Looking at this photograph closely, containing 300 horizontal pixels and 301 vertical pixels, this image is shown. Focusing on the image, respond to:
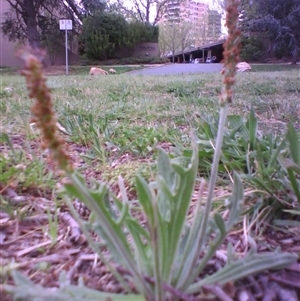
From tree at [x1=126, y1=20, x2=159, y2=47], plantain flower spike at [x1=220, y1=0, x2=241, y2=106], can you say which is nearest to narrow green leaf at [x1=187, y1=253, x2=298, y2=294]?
→ plantain flower spike at [x1=220, y1=0, x2=241, y2=106]

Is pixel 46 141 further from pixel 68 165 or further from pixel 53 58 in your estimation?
pixel 53 58

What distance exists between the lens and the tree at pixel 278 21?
17.9m

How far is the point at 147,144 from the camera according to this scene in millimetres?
1641

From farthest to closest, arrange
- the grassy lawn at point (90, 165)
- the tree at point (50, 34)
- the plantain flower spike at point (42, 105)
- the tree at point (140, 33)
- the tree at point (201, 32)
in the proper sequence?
the tree at point (201, 32), the tree at point (140, 33), the tree at point (50, 34), the grassy lawn at point (90, 165), the plantain flower spike at point (42, 105)

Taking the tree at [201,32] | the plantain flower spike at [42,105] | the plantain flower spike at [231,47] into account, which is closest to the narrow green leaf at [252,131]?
the plantain flower spike at [231,47]

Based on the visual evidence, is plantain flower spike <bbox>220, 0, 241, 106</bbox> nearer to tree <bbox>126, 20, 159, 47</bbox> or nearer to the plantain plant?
the plantain plant

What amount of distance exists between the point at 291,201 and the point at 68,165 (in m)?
0.66

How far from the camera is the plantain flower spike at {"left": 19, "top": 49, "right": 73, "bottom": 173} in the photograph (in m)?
0.47

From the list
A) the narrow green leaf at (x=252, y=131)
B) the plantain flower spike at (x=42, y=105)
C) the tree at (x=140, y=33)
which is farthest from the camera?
the tree at (x=140, y=33)

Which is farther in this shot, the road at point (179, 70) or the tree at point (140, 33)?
the tree at point (140, 33)

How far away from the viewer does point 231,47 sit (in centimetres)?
57

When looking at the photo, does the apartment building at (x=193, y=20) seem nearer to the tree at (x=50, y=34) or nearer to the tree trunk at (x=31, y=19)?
the tree at (x=50, y=34)

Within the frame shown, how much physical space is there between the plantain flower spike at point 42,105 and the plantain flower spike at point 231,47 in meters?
0.26

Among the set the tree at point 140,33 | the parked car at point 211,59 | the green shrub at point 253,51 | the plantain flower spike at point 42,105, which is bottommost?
the plantain flower spike at point 42,105
